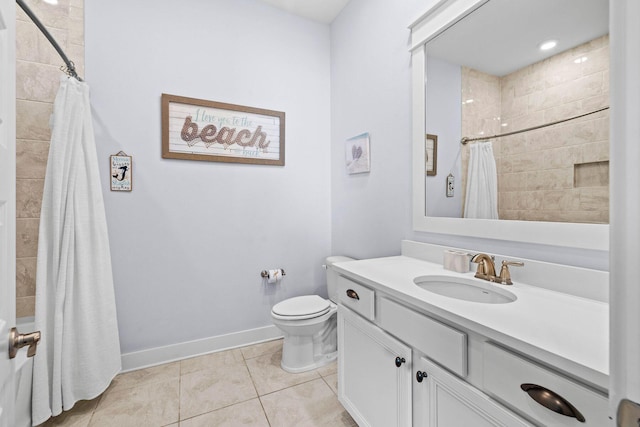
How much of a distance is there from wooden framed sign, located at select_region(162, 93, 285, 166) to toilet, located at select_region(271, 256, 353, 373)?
1.18m

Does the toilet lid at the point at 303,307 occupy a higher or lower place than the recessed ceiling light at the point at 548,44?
lower

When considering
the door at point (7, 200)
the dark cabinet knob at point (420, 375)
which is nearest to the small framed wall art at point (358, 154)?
the dark cabinet knob at point (420, 375)

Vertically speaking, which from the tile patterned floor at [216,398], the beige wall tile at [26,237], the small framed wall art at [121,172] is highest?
the small framed wall art at [121,172]

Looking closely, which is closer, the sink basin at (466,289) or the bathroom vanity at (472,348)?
the bathroom vanity at (472,348)

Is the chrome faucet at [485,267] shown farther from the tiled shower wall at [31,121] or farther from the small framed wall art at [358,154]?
the tiled shower wall at [31,121]

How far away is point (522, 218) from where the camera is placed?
1215 millimetres

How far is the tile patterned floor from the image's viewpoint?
154cm

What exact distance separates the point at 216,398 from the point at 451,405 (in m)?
1.41

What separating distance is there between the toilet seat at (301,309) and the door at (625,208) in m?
1.73

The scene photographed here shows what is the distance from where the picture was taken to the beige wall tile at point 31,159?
1731 mm

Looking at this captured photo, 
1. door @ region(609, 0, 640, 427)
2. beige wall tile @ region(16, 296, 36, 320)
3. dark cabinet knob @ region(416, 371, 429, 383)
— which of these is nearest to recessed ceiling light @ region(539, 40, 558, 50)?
door @ region(609, 0, 640, 427)

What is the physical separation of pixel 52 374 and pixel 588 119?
8.95ft

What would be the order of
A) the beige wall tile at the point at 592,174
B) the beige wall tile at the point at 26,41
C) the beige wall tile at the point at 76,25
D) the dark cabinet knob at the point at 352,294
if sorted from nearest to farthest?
the beige wall tile at the point at 592,174, the dark cabinet knob at the point at 352,294, the beige wall tile at the point at 26,41, the beige wall tile at the point at 76,25

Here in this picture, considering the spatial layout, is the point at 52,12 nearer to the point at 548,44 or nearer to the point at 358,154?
the point at 358,154
